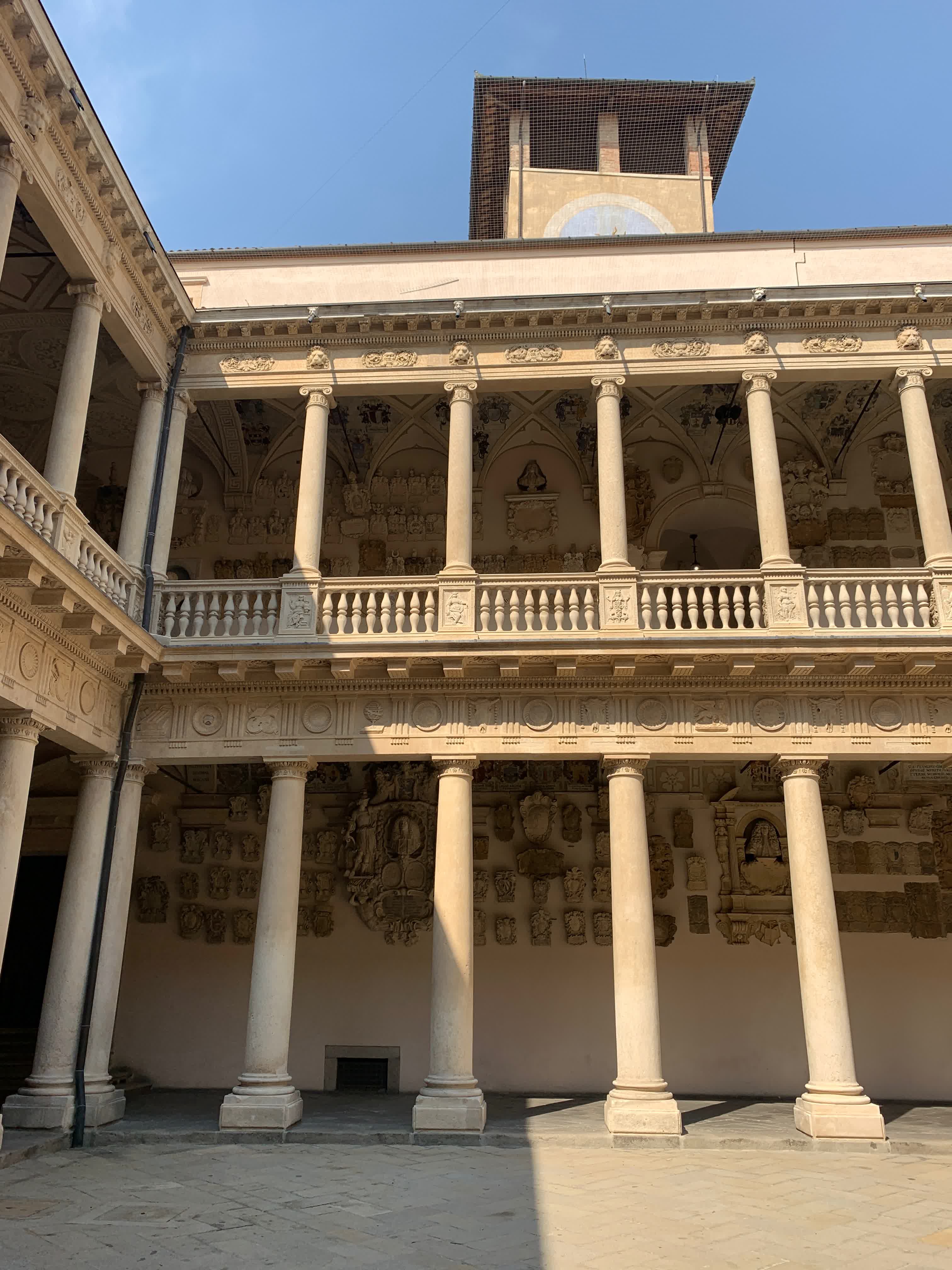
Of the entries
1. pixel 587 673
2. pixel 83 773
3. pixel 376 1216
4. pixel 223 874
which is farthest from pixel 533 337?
pixel 376 1216

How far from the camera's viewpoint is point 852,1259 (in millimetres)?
6234

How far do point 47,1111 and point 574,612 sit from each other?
7.93 meters

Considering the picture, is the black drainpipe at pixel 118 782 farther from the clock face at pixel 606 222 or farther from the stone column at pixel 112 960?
the clock face at pixel 606 222

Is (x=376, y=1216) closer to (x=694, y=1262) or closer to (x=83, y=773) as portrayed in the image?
(x=694, y=1262)

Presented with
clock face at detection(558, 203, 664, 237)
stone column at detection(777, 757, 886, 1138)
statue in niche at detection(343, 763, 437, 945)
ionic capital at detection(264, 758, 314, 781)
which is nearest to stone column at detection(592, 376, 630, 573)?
stone column at detection(777, 757, 886, 1138)

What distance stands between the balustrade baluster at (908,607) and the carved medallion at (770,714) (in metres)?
1.76

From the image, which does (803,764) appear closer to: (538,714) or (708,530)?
(538,714)

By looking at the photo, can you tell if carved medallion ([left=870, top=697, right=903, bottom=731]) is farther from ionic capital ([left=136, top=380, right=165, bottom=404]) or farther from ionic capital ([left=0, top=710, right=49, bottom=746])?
ionic capital ([left=136, top=380, right=165, bottom=404])

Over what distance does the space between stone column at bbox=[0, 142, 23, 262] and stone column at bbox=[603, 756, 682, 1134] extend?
837 centimetres

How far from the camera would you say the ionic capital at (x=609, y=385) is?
12953 mm

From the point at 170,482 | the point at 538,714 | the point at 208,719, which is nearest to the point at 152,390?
the point at 170,482

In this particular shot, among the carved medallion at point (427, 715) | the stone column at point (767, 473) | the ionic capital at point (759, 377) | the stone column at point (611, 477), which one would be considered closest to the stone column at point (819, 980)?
the stone column at point (767, 473)

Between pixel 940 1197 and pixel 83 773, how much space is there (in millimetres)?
9763

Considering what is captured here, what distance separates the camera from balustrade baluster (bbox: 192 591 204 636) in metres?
12.1
